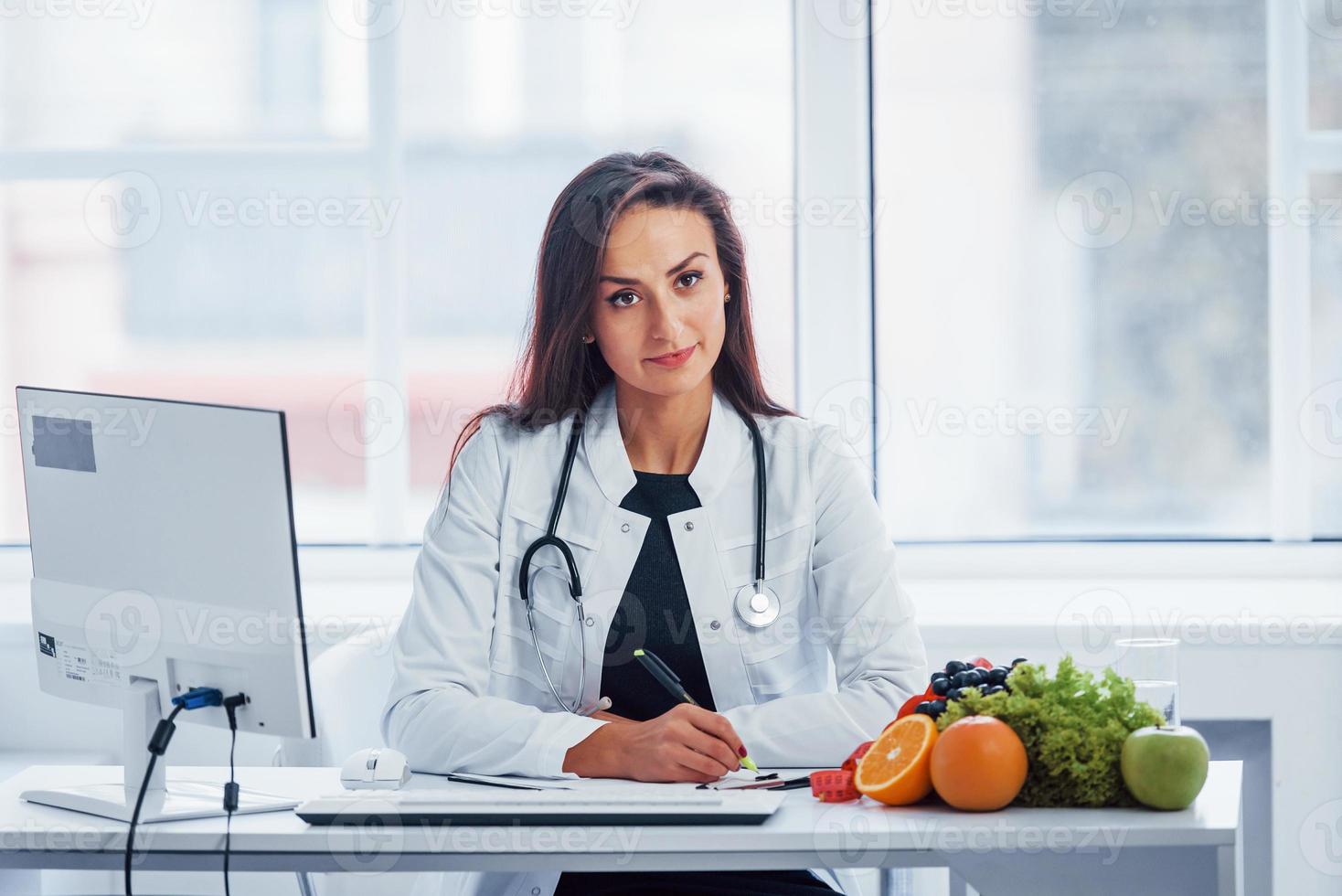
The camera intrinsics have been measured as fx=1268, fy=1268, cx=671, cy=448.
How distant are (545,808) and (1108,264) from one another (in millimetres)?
2126

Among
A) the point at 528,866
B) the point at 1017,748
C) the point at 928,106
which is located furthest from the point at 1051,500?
the point at 528,866

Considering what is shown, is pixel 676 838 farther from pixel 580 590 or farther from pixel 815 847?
pixel 580 590

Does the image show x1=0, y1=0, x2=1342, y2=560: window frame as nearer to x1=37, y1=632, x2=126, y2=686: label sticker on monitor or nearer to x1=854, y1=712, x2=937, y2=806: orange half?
x1=37, y1=632, x2=126, y2=686: label sticker on monitor

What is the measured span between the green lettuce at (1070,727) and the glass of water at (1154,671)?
0.07 meters

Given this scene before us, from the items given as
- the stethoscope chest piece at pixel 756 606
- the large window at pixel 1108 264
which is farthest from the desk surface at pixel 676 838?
the large window at pixel 1108 264

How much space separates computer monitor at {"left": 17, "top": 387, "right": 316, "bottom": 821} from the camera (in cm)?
124

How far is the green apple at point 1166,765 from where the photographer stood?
1.21 metres

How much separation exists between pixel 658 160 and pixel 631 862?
114 cm

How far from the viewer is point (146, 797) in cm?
135

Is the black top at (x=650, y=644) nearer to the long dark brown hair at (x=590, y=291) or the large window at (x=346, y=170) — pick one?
the long dark brown hair at (x=590, y=291)

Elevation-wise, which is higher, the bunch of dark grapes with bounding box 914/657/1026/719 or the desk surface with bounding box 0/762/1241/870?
the bunch of dark grapes with bounding box 914/657/1026/719

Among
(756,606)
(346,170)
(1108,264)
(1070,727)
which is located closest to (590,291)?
(756,606)

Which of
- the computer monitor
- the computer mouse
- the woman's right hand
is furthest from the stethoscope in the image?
the computer monitor

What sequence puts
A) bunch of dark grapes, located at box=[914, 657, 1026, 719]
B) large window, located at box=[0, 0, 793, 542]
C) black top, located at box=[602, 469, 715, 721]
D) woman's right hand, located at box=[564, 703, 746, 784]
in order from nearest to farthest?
bunch of dark grapes, located at box=[914, 657, 1026, 719], woman's right hand, located at box=[564, 703, 746, 784], black top, located at box=[602, 469, 715, 721], large window, located at box=[0, 0, 793, 542]
